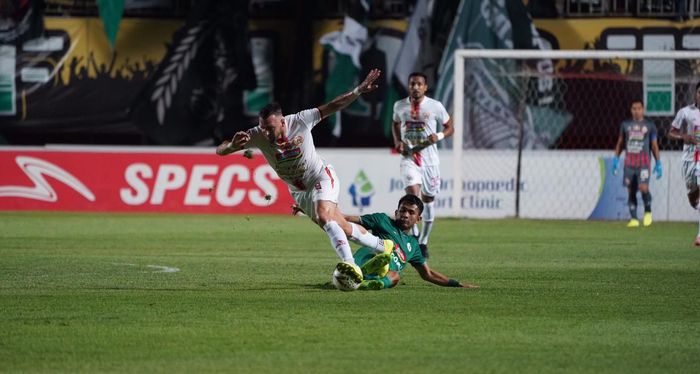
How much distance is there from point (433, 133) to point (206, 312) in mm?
7282

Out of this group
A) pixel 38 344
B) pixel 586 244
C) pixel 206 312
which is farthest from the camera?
pixel 586 244

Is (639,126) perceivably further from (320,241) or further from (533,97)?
(320,241)

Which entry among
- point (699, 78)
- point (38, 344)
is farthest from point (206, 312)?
point (699, 78)

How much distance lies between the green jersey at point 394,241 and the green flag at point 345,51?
50.9 ft

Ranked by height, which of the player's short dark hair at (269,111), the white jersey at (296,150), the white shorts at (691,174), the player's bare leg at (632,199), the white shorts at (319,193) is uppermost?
the player's short dark hair at (269,111)

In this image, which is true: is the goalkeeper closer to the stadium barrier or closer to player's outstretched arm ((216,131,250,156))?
player's outstretched arm ((216,131,250,156))

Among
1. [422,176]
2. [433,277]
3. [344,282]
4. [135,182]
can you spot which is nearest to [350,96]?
[344,282]

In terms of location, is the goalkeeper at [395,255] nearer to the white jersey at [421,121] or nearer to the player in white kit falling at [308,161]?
the player in white kit falling at [308,161]

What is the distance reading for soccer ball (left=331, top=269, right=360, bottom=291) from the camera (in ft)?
36.6

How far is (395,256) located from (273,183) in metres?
12.4

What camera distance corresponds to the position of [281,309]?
10016mm

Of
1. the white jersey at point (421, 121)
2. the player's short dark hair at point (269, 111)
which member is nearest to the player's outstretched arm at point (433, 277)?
the player's short dark hair at point (269, 111)

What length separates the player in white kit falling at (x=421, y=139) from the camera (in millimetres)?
16375

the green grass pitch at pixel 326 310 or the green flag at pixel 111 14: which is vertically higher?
the green flag at pixel 111 14
